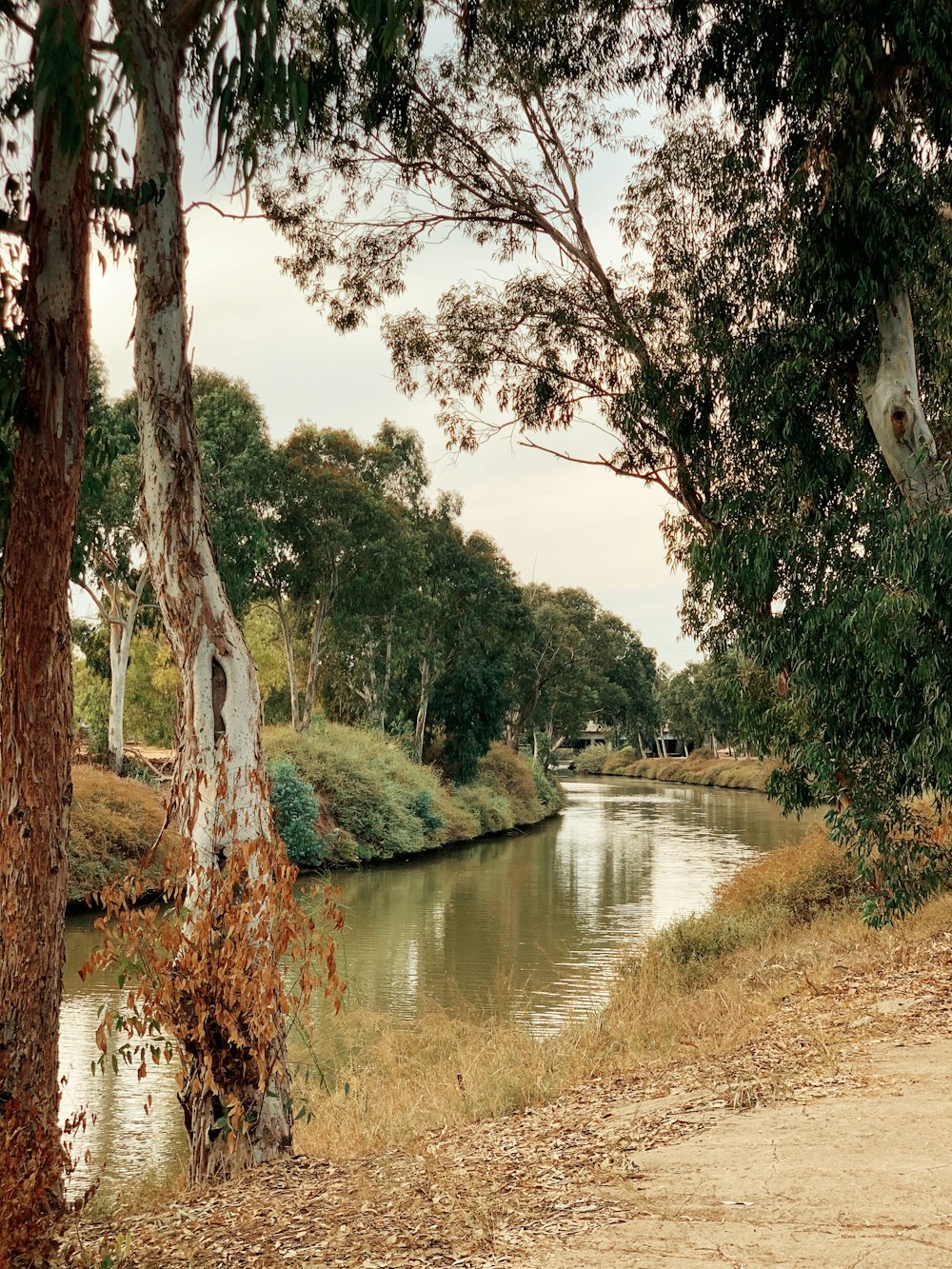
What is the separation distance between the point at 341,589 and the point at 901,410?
999 inches

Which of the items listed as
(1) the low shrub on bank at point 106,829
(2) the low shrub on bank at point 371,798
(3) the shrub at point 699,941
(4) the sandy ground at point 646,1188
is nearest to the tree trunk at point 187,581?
(4) the sandy ground at point 646,1188

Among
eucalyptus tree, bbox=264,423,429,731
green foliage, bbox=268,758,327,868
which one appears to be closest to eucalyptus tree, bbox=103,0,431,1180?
green foliage, bbox=268,758,327,868

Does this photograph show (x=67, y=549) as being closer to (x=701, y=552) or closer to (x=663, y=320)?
(x=701, y=552)

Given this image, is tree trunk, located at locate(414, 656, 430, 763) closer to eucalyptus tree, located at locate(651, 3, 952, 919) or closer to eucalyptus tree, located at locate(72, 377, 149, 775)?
eucalyptus tree, located at locate(72, 377, 149, 775)

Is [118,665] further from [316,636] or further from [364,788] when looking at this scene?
[364,788]

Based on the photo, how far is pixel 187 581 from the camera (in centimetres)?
626

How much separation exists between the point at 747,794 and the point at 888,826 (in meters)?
49.4

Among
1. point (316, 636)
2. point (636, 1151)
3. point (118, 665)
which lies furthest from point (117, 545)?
point (636, 1151)

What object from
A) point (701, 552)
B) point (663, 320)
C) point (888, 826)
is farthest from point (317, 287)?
point (888, 826)

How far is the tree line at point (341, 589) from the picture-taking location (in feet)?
92.0

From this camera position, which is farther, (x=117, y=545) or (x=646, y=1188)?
(x=117, y=545)

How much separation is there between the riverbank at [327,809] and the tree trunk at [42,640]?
13.7 m

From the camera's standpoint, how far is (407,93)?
1324cm

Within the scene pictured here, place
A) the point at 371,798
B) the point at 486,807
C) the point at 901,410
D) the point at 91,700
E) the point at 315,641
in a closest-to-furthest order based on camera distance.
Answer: the point at 901,410 < the point at 371,798 < the point at 315,641 < the point at 486,807 < the point at 91,700
